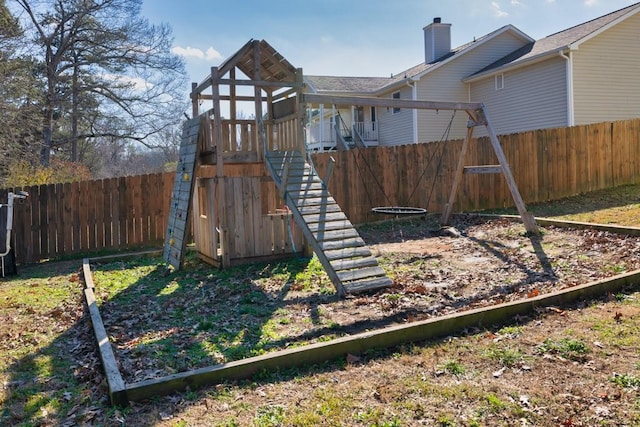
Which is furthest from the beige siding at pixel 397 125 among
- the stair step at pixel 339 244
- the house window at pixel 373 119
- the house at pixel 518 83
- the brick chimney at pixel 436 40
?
the stair step at pixel 339 244

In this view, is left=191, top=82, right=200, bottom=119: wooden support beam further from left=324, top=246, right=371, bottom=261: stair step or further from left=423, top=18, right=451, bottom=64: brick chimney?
left=423, top=18, right=451, bottom=64: brick chimney

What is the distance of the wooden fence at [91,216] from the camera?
993 cm

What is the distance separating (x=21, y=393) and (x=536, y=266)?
6.25m

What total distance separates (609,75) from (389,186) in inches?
439

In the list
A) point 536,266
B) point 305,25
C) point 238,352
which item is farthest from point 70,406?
point 305,25

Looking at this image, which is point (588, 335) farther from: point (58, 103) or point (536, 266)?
point (58, 103)

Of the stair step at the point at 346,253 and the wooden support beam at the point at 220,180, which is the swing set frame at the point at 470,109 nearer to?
the wooden support beam at the point at 220,180

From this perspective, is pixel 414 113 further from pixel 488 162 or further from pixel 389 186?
pixel 389 186

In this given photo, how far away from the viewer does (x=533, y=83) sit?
18.8 meters

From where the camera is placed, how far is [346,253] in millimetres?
6465

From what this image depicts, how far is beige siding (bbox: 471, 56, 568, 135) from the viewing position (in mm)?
17609

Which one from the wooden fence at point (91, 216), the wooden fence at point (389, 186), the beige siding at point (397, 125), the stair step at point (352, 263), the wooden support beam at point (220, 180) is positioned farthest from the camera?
the beige siding at point (397, 125)

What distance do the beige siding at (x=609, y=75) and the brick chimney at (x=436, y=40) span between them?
7751 mm

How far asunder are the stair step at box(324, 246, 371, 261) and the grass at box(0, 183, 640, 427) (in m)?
1.01
